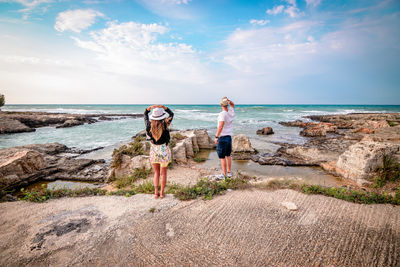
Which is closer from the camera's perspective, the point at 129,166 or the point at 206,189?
the point at 206,189

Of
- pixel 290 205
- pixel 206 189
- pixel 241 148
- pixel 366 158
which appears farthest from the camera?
pixel 241 148

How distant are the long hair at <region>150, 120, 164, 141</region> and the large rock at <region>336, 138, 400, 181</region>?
6.74m

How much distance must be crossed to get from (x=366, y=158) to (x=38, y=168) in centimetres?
1241

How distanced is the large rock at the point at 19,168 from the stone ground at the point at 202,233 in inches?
114

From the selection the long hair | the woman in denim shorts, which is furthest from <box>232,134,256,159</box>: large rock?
the long hair

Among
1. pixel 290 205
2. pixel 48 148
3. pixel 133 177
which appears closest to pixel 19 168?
pixel 133 177

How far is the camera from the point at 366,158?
5.89m

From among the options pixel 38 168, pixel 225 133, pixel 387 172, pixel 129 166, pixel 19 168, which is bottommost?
pixel 38 168

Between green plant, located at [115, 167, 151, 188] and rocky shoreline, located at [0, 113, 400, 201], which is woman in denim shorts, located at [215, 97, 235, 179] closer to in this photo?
green plant, located at [115, 167, 151, 188]

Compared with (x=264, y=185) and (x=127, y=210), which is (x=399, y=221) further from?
(x=127, y=210)

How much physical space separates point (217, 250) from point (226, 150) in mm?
2984

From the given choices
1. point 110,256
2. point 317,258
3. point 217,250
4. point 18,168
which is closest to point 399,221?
point 317,258

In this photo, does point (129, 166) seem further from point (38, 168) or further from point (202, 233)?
point (202, 233)

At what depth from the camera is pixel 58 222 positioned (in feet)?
11.2
